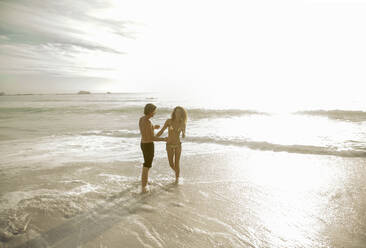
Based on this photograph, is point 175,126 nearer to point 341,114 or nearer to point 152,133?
point 152,133

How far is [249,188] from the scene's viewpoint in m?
4.84

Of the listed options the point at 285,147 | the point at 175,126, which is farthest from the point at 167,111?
the point at 175,126

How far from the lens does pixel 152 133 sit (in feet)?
14.7

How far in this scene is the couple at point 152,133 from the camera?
4441 mm

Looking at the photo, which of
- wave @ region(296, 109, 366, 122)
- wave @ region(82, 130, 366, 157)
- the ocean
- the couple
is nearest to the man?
the couple

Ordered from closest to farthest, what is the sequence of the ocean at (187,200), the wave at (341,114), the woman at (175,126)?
the ocean at (187,200)
the woman at (175,126)
the wave at (341,114)

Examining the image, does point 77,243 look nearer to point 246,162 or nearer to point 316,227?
point 316,227

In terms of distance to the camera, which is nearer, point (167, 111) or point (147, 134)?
point (147, 134)

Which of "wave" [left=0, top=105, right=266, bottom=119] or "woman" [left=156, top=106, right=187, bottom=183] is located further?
"wave" [left=0, top=105, right=266, bottom=119]

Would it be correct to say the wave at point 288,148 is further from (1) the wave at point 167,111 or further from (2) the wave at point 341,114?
(2) the wave at point 341,114

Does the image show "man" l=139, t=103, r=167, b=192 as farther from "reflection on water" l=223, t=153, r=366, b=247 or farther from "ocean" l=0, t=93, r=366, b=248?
"reflection on water" l=223, t=153, r=366, b=247

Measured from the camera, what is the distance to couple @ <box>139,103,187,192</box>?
14.6 feet

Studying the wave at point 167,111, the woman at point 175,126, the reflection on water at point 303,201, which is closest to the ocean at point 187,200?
the reflection on water at point 303,201

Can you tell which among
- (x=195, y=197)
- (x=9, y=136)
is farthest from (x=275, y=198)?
(x=9, y=136)
